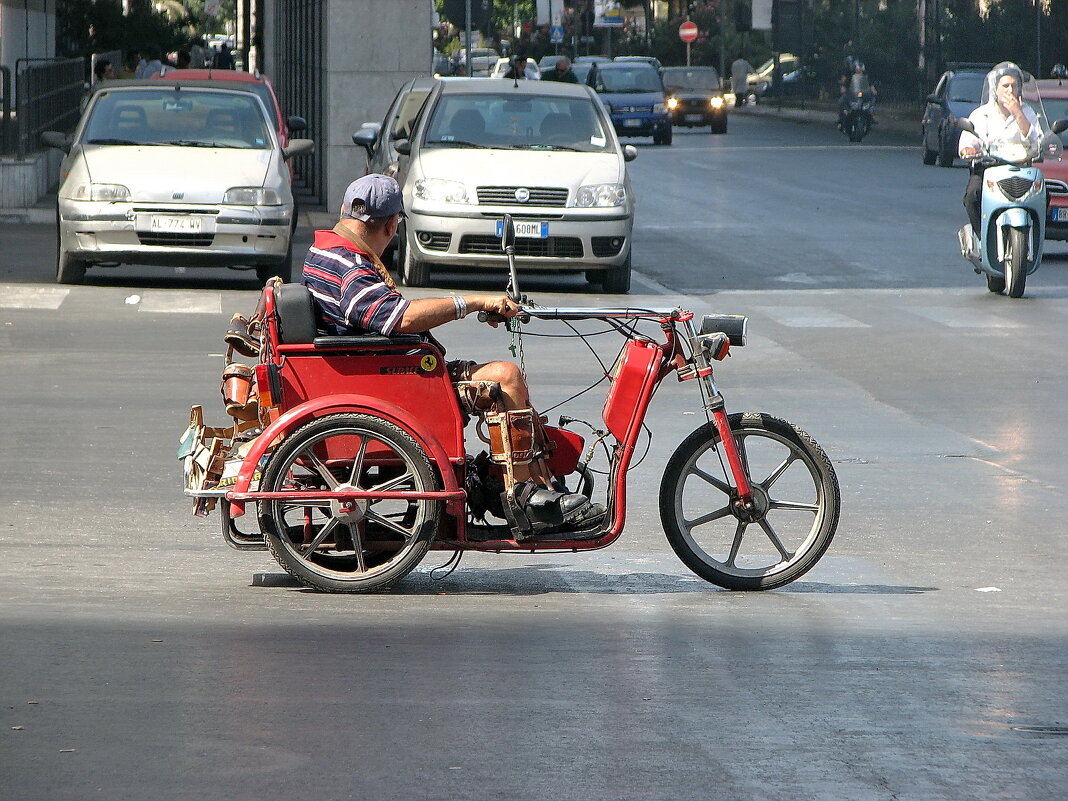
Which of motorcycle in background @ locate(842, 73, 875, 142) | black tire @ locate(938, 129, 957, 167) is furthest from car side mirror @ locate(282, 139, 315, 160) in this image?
motorcycle in background @ locate(842, 73, 875, 142)

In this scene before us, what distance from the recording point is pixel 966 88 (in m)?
36.4

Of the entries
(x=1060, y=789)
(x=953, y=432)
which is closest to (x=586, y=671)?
(x=1060, y=789)

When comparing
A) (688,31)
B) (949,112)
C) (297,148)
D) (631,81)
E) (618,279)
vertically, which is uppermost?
(688,31)

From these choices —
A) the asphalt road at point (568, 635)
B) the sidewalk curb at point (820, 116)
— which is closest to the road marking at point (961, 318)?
the asphalt road at point (568, 635)

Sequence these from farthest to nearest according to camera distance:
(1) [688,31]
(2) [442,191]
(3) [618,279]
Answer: (1) [688,31] → (3) [618,279] → (2) [442,191]

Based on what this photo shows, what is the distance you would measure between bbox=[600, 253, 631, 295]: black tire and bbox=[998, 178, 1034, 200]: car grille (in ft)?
10.6

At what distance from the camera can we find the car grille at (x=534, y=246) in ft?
55.0

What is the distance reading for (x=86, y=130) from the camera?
16875 millimetres

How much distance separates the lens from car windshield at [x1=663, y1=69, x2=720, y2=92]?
172 feet

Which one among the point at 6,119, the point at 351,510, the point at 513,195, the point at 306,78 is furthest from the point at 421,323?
the point at 306,78

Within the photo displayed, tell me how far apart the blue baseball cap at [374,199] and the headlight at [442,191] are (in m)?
10.1

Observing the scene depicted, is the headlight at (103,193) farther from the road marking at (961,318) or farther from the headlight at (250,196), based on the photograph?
the road marking at (961,318)

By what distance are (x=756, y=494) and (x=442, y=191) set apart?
33.8ft

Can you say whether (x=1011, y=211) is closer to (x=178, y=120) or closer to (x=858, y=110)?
(x=178, y=120)
